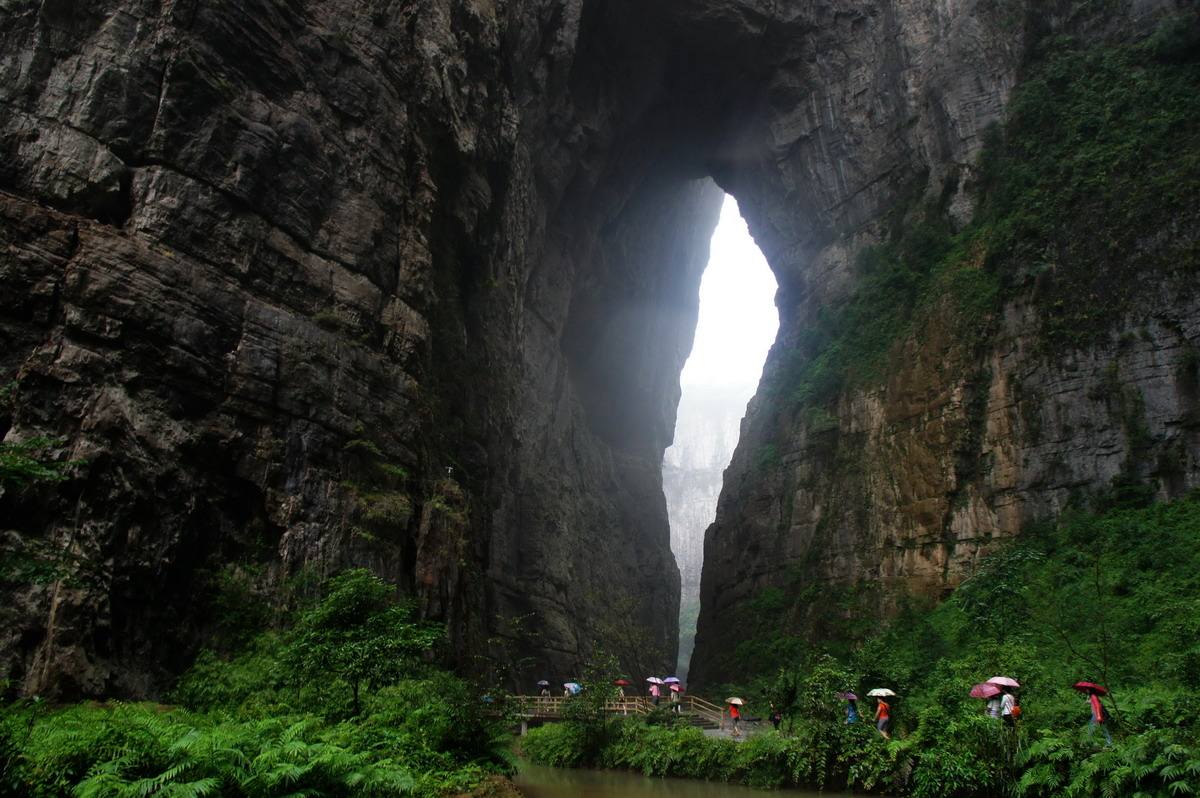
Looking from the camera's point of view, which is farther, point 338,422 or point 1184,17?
point 1184,17

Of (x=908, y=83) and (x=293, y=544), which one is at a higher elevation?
(x=908, y=83)

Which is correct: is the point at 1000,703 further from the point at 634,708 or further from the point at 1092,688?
the point at 634,708

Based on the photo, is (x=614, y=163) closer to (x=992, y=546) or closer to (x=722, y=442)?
(x=992, y=546)

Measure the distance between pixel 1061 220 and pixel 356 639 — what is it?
23426 millimetres

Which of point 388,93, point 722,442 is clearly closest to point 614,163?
point 388,93

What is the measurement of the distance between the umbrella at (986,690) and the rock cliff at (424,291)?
10.3 meters

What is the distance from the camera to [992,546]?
21.9 m

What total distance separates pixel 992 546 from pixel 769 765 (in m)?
11.6

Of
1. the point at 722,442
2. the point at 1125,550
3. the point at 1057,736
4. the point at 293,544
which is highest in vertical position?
the point at 722,442

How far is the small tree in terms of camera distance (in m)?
10.9

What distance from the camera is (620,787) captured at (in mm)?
13805

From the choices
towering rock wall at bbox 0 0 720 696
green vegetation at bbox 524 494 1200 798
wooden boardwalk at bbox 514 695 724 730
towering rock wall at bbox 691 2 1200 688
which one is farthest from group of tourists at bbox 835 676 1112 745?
towering rock wall at bbox 691 2 1200 688

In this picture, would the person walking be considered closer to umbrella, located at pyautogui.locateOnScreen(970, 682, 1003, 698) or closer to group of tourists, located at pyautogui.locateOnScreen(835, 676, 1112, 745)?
group of tourists, located at pyautogui.locateOnScreen(835, 676, 1112, 745)

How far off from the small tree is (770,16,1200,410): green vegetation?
65.5ft
